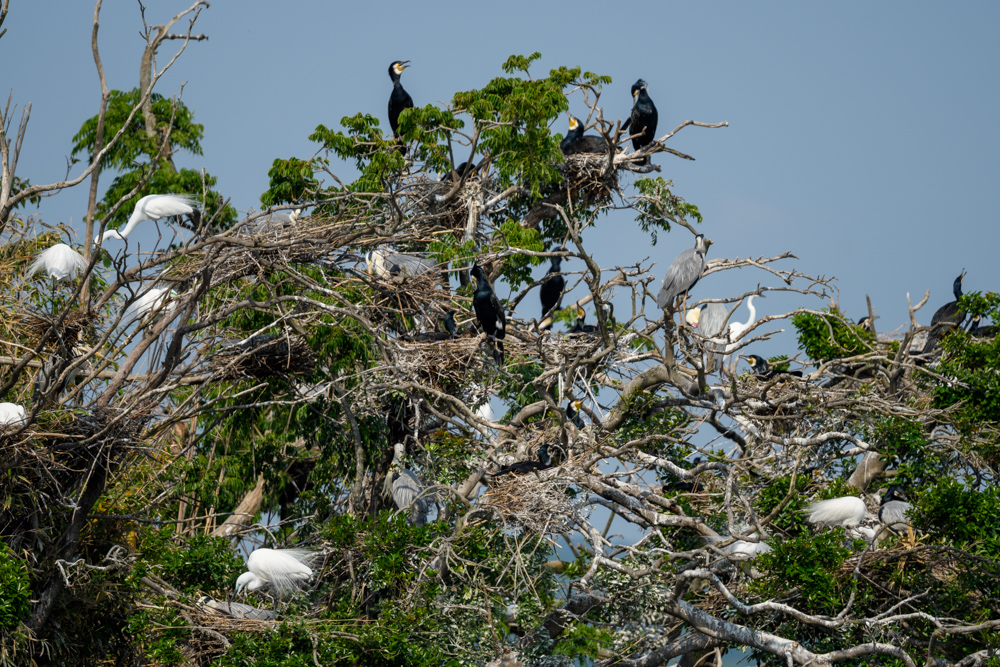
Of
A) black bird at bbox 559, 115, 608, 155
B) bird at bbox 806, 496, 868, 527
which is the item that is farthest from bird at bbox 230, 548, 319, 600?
black bird at bbox 559, 115, 608, 155

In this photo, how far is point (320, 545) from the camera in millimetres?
6078

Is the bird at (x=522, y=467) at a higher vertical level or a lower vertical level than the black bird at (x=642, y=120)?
lower

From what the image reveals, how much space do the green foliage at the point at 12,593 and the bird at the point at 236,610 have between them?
92cm

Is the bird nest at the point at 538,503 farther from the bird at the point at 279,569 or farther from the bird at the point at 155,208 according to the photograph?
the bird at the point at 155,208

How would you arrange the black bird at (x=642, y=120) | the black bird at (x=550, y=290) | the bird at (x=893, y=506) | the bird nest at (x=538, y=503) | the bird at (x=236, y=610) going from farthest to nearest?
the black bird at (x=642, y=120), the black bird at (x=550, y=290), the bird at (x=893, y=506), the bird at (x=236, y=610), the bird nest at (x=538, y=503)

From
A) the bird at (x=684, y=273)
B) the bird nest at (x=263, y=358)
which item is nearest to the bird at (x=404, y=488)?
the bird nest at (x=263, y=358)

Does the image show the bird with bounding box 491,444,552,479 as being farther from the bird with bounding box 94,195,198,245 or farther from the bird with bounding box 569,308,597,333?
the bird with bounding box 94,195,198,245

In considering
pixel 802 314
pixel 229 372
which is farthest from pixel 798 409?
pixel 229 372

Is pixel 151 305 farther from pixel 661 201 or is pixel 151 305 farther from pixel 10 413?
pixel 661 201

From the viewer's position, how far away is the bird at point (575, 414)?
6169 millimetres

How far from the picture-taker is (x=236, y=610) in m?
A: 5.47

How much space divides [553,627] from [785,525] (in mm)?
1484

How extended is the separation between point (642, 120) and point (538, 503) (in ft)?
13.8

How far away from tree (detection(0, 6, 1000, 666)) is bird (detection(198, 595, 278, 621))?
88 mm
